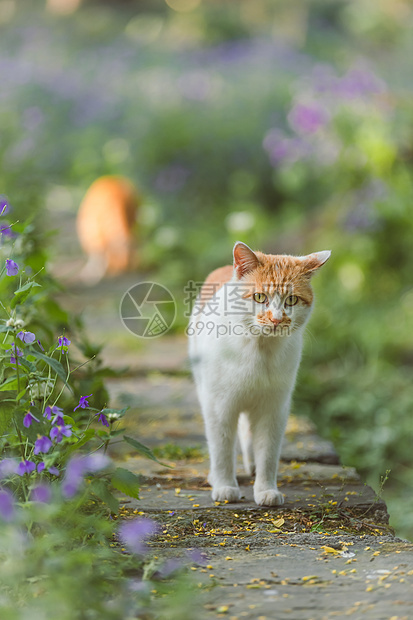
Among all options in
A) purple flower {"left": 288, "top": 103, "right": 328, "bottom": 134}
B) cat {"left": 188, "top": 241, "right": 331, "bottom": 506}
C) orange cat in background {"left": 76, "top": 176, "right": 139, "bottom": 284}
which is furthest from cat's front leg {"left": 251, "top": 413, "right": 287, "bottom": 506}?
purple flower {"left": 288, "top": 103, "right": 328, "bottom": 134}

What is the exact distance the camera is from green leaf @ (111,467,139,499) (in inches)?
65.9

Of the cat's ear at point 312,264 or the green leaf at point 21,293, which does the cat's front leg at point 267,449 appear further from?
the green leaf at point 21,293

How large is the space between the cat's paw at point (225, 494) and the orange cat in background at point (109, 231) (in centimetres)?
353

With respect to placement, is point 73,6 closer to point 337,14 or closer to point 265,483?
point 337,14

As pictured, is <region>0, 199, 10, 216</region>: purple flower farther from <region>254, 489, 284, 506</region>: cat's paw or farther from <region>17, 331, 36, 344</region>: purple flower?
<region>254, 489, 284, 506</region>: cat's paw

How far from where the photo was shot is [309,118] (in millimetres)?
5426

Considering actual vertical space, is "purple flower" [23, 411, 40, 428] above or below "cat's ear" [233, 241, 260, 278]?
below

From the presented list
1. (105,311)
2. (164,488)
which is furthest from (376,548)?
(105,311)

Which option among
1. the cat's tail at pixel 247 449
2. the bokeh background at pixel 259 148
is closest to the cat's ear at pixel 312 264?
the cat's tail at pixel 247 449

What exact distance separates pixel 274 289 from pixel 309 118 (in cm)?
363

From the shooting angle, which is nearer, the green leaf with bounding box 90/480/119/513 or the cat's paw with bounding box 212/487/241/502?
the green leaf with bounding box 90/480/119/513

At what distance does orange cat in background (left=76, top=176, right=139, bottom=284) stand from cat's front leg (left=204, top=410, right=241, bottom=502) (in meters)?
3.42

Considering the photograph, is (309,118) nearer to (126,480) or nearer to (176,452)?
(176,452)

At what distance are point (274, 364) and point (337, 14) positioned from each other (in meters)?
10.6
